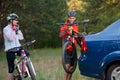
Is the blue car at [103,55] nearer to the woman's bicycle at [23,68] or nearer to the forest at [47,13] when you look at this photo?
the woman's bicycle at [23,68]

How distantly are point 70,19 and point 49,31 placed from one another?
20213 millimetres

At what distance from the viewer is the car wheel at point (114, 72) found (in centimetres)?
822

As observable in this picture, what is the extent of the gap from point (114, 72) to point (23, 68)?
210 cm

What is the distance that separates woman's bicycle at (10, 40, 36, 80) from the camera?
351 inches

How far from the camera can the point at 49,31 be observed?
2948 cm

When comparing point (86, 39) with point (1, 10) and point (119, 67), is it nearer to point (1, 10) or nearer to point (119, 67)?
point (119, 67)

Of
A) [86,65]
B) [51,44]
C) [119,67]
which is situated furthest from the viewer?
[51,44]

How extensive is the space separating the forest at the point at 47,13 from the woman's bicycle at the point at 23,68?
46.2 feet

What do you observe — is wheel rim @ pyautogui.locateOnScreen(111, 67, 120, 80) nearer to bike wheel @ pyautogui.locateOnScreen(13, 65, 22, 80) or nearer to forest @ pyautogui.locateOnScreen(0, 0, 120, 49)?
bike wheel @ pyautogui.locateOnScreen(13, 65, 22, 80)

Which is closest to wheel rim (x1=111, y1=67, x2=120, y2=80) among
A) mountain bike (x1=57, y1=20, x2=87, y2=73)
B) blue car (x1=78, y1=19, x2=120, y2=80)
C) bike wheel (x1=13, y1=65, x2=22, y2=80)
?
blue car (x1=78, y1=19, x2=120, y2=80)

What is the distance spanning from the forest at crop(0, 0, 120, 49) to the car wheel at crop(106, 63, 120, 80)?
50.0ft

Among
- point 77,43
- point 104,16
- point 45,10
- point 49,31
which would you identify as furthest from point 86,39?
point 49,31

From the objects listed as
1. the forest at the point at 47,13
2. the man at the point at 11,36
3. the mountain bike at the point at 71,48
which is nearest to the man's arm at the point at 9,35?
the man at the point at 11,36

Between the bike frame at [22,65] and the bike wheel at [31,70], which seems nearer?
the bike wheel at [31,70]
